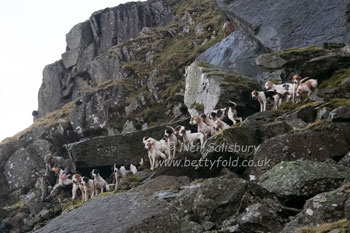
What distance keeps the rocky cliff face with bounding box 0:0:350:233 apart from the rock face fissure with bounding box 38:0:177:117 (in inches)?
7.0

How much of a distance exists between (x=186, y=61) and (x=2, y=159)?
881 inches

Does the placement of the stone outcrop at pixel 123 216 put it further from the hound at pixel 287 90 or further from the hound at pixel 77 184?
the hound at pixel 287 90

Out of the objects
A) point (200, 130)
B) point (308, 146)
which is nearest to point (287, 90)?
point (200, 130)

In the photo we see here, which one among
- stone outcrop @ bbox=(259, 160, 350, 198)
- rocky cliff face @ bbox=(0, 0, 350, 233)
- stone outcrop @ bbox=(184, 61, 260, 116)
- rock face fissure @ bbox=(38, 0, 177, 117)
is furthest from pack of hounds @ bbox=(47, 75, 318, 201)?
rock face fissure @ bbox=(38, 0, 177, 117)

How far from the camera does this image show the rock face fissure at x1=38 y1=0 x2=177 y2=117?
269 feet

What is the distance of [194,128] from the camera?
104 feet

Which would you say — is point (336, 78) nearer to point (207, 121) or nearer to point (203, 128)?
point (207, 121)

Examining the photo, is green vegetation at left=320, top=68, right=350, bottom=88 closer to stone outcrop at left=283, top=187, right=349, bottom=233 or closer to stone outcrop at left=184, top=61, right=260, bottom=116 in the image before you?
stone outcrop at left=184, top=61, right=260, bottom=116

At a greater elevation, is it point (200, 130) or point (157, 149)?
point (200, 130)

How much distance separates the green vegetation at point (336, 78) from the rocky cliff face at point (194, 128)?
0.07 m

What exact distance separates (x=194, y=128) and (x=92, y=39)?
56.9 m

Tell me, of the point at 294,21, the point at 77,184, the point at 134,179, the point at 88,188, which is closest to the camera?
the point at 134,179

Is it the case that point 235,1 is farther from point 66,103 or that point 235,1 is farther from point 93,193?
point 66,103

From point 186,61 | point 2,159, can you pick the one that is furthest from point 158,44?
point 2,159
